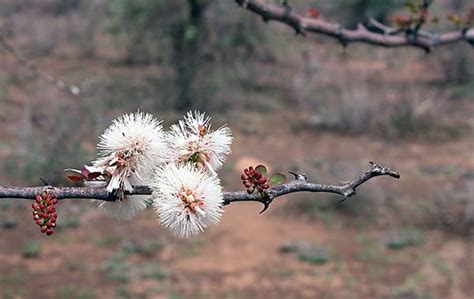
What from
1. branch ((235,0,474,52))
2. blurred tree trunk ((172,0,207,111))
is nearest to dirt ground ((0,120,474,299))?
blurred tree trunk ((172,0,207,111))

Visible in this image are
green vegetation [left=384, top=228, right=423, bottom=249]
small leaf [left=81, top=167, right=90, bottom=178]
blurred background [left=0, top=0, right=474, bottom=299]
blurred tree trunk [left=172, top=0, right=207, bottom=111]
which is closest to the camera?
small leaf [left=81, top=167, right=90, bottom=178]

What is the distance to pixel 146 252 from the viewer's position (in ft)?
23.8

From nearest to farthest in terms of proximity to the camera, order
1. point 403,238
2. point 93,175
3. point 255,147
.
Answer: point 93,175
point 403,238
point 255,147

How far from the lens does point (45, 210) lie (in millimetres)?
1038

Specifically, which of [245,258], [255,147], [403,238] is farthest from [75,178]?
[255,147]

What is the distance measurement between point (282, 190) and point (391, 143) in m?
10.5

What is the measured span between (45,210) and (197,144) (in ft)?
0.92

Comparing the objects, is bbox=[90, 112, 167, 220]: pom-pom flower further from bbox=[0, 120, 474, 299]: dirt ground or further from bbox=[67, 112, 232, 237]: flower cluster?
bbox=[0, 120, 474, 299]: dirt ground

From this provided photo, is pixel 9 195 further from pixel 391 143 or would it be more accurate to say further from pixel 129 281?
pixel 391 143

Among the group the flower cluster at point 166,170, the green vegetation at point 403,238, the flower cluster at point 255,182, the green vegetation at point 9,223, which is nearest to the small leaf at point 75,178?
the flower cluster at point 166,170

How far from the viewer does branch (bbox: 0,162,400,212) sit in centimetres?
103

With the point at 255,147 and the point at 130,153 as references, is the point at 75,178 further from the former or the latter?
the point at 255,147

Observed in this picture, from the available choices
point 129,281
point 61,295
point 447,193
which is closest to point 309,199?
point 447,193

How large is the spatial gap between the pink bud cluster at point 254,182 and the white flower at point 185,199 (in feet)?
0.15
